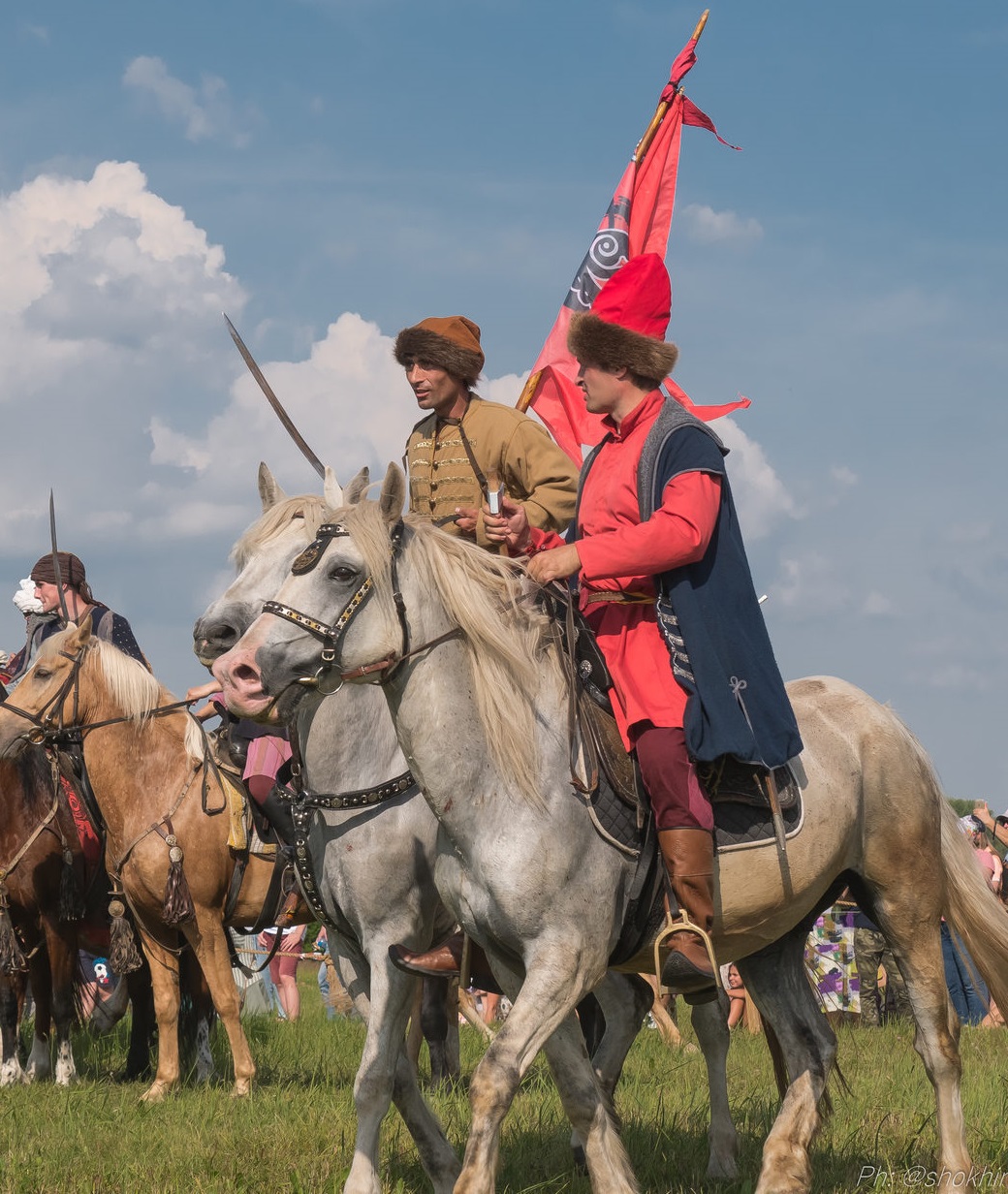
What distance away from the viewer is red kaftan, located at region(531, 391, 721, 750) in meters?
4.98

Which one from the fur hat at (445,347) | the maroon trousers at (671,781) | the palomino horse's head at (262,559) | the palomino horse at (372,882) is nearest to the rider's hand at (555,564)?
the maroon trousers at (671,781)

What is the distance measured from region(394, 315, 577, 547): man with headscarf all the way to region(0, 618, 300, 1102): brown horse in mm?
3860

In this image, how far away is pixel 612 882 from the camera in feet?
16.0

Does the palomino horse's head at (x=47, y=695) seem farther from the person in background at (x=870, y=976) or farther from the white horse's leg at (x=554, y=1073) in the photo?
the person in background at (x=870, y=976)

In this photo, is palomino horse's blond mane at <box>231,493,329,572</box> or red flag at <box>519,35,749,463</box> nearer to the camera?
palomino horse's blond mane at <box>231,493,329,572</box>

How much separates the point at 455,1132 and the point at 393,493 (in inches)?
148

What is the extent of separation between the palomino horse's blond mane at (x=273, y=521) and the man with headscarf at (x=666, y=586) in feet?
2.22

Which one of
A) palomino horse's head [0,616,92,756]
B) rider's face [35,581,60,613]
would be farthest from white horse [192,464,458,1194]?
rider's face [35,581,60,613]

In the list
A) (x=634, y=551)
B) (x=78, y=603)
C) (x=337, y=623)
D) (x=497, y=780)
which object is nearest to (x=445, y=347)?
(x=634, y=551)

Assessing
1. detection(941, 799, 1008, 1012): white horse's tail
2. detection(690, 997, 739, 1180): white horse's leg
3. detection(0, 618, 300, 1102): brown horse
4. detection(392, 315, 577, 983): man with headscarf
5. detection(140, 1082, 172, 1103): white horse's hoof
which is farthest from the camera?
detection(0, 618, 300, 1102): brown horse

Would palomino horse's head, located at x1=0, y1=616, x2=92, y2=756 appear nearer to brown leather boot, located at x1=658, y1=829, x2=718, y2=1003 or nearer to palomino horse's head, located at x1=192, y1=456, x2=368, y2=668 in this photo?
palomino horse's head, located at x1=192, y1=456, x2=368, y2=668

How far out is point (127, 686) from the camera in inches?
396

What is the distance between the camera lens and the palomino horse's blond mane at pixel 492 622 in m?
4.80

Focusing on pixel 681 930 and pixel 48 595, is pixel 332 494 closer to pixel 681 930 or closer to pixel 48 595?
pixel 681 930
